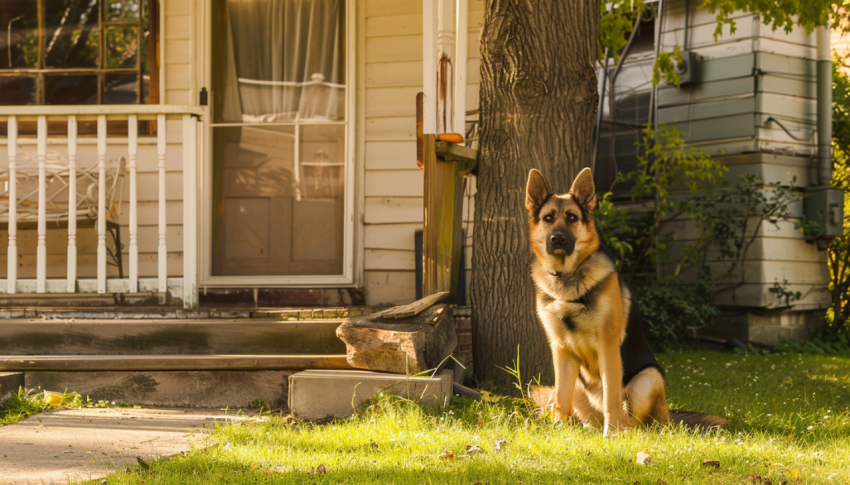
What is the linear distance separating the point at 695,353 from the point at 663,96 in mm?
3109

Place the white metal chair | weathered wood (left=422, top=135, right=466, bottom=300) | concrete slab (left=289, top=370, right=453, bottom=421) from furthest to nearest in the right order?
the white metal chair < weathered wood (left=422, top=135, right=466, bottom=300) < concrete slab (left=289, top=370, right=453, bottom=421)

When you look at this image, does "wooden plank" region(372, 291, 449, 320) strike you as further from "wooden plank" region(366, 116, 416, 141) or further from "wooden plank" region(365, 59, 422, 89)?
"wooden plank" region(365, 59, 422, 89)

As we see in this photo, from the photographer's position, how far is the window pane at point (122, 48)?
6242mm

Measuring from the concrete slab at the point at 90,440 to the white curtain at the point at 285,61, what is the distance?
3.10 meters

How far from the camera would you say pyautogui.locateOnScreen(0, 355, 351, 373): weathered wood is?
3.99m

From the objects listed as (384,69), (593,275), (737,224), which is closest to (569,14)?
(593,275)

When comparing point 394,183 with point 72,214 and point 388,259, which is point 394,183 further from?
point 72,214

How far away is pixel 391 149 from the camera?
614 cm

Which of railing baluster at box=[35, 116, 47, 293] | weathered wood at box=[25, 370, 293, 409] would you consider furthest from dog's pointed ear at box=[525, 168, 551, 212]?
railing baluster at box=[35, 116, 47, 293]

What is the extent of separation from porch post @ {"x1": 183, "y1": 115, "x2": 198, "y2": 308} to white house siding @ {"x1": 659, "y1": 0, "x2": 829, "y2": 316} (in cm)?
540

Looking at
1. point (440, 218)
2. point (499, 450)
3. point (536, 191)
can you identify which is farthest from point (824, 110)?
point (499, 450)

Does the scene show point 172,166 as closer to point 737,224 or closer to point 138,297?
point 138,297

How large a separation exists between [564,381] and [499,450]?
73 centimetres

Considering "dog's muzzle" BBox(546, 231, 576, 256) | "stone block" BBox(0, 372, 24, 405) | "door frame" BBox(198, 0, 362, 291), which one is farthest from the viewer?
"door frame" BBox(198, 0, 362, 291)
